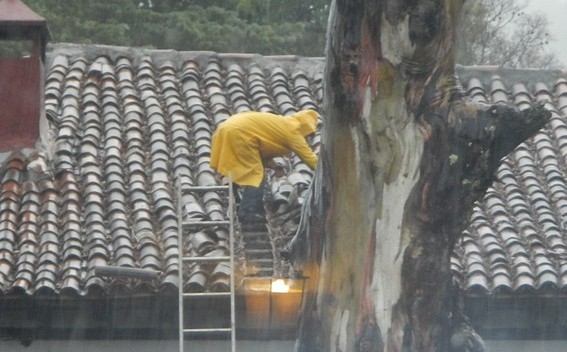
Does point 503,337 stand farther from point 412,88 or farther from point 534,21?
point 534,21

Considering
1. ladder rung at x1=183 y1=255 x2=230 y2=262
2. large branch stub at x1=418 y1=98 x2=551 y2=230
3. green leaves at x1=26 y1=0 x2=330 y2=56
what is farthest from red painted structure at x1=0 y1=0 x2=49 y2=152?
green leaves at x1=26 y1=0 x2=330 y2=56

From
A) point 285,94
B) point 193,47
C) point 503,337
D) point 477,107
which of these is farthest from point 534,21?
point 477,107

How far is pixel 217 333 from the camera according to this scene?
12844 millimetres

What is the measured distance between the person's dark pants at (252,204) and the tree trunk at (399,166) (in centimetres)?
418

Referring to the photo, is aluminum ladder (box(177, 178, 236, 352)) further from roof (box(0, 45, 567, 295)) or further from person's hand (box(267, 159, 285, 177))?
person's hand (box(267, 159, 285, 177))

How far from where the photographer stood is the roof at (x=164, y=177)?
1284cm

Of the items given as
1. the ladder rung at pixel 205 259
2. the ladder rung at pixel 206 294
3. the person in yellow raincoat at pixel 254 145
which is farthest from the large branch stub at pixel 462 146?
the person in yellow raincoat at pixel 254 145

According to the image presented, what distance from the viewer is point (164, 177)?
14.2 meters

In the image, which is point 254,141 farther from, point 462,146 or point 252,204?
point 462,146

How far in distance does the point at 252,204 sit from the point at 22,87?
306 centimetres

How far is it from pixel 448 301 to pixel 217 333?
13.2 ft

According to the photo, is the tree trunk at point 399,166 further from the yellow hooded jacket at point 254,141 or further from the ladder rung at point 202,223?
the yellow hooded jacket at point 254,141

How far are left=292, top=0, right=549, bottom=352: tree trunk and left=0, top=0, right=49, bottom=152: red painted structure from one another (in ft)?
20.7

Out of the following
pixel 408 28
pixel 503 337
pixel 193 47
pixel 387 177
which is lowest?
pixel 503 337
